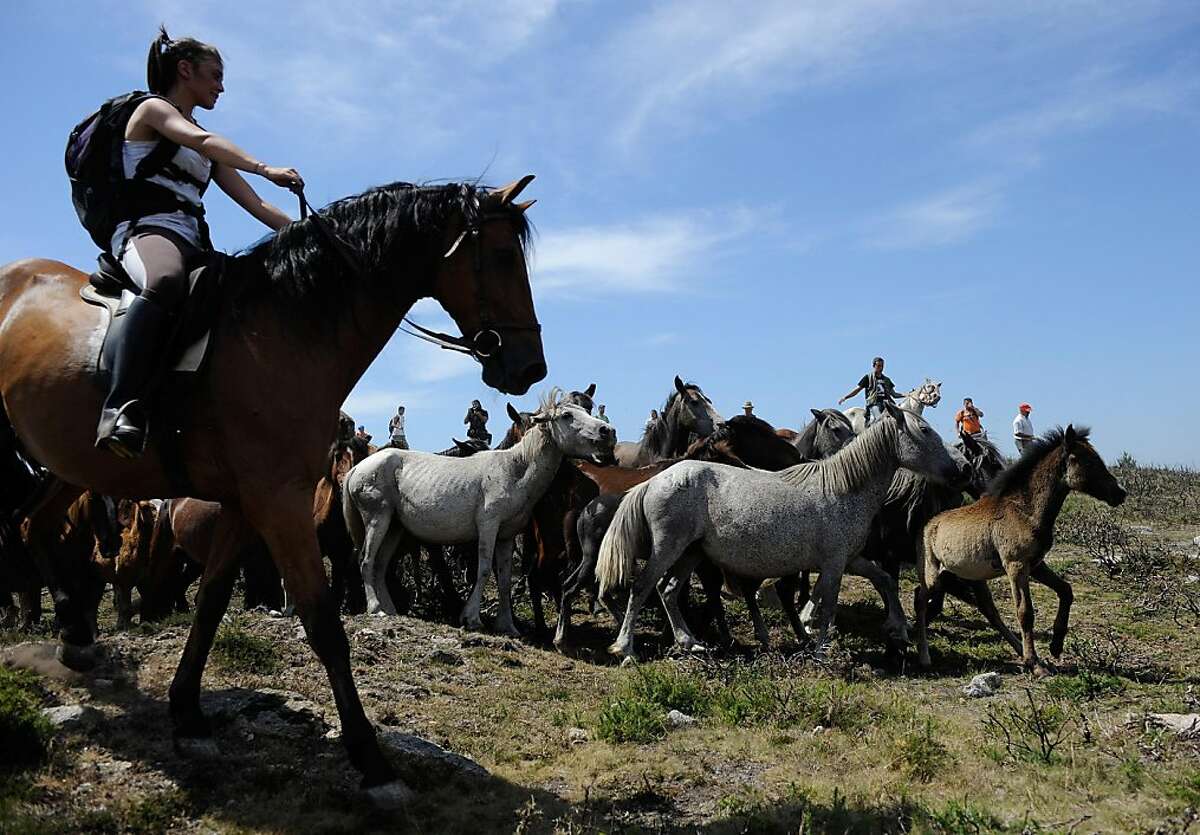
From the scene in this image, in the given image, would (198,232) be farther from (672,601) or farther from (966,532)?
(966,532)

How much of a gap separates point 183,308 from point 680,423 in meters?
10.6

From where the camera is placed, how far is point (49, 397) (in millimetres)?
4723

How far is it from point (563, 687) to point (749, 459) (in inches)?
228

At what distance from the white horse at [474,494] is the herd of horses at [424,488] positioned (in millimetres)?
25

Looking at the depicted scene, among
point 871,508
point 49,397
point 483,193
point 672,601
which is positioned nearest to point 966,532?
point 871,508

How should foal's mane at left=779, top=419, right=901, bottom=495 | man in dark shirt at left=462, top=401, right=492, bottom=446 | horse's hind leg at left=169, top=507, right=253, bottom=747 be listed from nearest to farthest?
horse's hind leg at left=169, top=507, right=253, bottom=747
foal's mane at left=779, top=419, right=901, bottom=495
man in dark shirt at left=462, top=401, right=492, bottom=446

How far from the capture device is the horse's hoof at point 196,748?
4824mm

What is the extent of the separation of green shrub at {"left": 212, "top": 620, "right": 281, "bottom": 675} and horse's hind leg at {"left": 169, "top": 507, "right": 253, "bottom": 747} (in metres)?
1.29

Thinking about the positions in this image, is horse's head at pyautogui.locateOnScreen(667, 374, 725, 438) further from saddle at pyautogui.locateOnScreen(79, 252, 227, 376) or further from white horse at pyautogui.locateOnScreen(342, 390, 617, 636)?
saddle at pyautogui.locateOnScreen(79, 252, 227, 376)

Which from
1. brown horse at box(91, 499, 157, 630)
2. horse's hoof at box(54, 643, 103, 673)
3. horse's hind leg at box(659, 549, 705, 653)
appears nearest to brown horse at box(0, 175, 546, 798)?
horse's hoof at box(54, 643, 103, 673)

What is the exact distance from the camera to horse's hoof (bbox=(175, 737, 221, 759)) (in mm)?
4824

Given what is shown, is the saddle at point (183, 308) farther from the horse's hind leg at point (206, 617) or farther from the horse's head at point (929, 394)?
the horse's head at point (929, 394)

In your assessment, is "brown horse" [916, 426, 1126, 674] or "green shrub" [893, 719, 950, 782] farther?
"brown horse" [916, 426, 1126, 674]

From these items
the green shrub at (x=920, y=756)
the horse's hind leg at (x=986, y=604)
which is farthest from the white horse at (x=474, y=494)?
the green shrub at (x=920, y=756)
